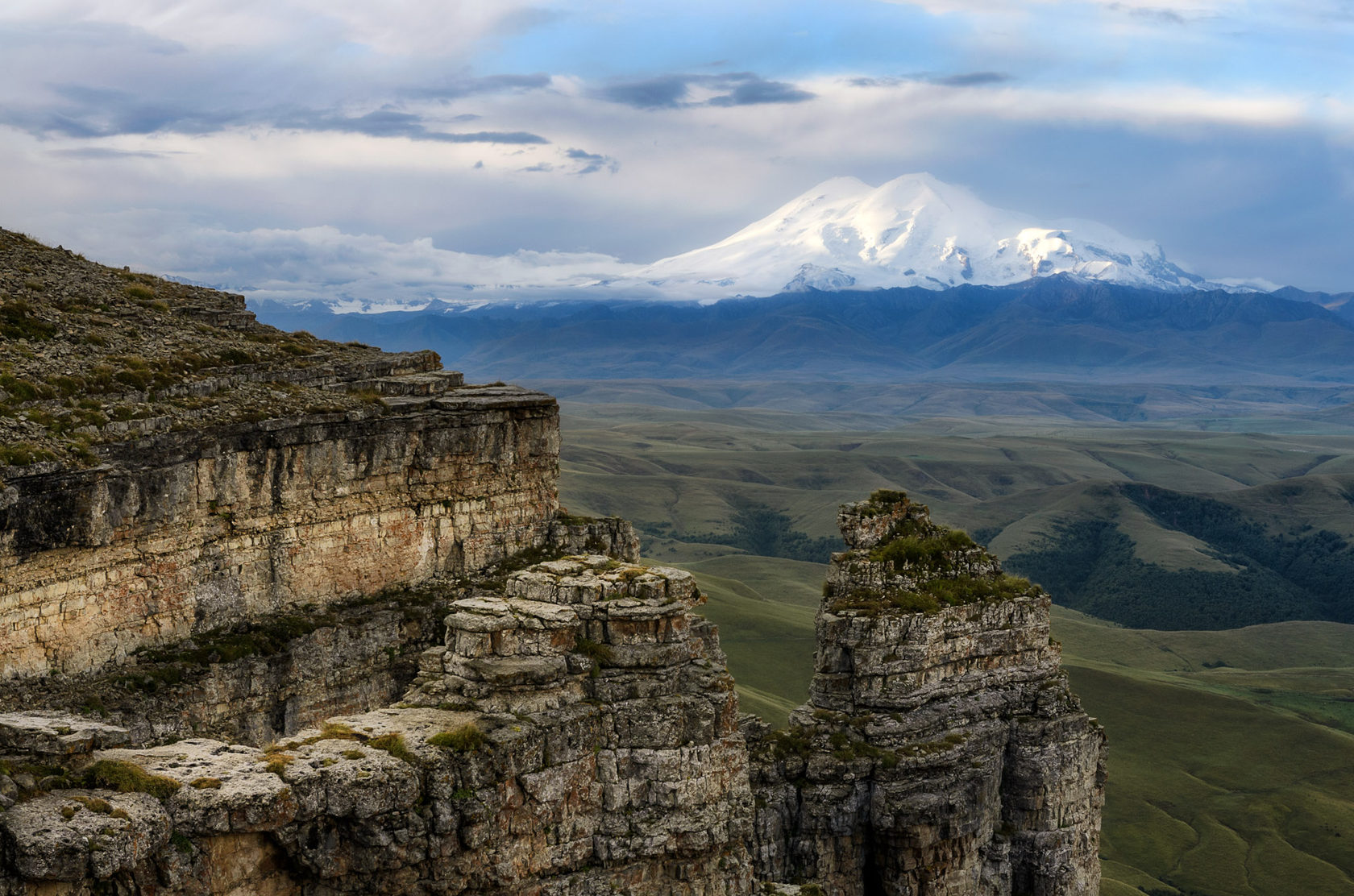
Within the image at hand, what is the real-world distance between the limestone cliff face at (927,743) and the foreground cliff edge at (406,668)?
13 cm

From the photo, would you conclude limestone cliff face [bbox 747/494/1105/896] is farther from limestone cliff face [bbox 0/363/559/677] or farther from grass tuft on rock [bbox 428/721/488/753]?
grass tuft on rock [bbox 428/721/488/753]

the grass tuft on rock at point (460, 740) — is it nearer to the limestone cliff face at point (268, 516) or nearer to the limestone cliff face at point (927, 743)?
the limestone cliff face at point (268, 516)

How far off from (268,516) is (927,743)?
78.9 feet

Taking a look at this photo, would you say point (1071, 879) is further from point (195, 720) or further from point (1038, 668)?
point (195, 720)

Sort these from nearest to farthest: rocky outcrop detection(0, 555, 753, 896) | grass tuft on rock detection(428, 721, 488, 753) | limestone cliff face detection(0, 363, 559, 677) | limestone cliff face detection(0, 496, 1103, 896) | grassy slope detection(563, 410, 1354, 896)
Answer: rocky outcrop detection(0, 555, 753, 896) → limestone cliff face detection(0, 496, 1103, 896) → grass tuft on rock detection(428, 721, 488, 753) → limestone cliff face detection(0, 363, 559, 677) → grassy slope detection(563, 410, 1354, 896)

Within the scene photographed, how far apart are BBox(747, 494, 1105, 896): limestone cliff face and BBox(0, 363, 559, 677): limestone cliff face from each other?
→ 1230 centimetres

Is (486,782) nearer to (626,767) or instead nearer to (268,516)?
(626,767)

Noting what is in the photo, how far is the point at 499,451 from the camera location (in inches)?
1916

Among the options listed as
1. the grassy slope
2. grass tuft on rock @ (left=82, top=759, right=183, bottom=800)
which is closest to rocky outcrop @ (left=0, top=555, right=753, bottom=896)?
grass tuft on rock @ (left=82, top=759, right=183, bottom=800)

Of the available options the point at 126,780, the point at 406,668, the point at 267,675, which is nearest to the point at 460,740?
the point at 126,780

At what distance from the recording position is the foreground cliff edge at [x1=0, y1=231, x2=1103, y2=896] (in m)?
29.9

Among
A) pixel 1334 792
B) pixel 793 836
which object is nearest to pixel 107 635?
pixel 793 836

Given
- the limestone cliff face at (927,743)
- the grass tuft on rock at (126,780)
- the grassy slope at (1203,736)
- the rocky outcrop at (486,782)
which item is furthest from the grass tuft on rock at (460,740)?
the grassy slope at (1203,736)

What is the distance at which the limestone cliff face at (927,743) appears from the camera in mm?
45938
